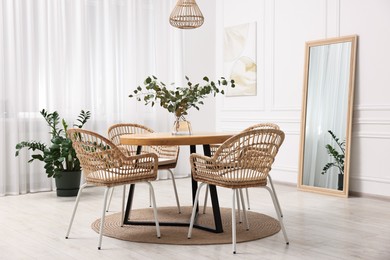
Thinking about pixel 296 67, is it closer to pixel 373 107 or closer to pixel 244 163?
pixel 373 107

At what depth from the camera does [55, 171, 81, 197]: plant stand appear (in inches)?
224

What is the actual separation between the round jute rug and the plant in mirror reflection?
143 cm

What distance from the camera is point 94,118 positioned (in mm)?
6465

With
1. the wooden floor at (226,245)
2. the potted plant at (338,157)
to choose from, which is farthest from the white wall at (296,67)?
the wooden floor at (226,245)

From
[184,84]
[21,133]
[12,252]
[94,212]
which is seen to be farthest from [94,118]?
[12,252]

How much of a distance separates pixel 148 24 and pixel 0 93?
7.03ft

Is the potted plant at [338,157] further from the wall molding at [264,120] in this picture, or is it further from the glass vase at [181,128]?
the glass vase at [181,128]

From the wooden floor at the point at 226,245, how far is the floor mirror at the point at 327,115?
247 millimetres

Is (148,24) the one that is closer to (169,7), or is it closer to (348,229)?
(169,7)

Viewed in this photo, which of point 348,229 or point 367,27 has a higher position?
point 367,27

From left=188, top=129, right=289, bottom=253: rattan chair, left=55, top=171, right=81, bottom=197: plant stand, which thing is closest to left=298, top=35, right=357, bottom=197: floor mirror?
left=188, top=129, right=289, bottom=253: rattan chair

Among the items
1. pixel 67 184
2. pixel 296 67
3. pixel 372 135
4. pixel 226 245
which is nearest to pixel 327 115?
pixel 372 135

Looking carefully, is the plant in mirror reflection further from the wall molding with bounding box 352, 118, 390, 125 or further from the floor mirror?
the wall molding with bounding box 352, 118, 390, 125

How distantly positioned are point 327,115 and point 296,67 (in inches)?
29.7
